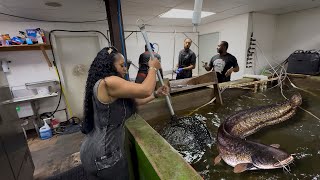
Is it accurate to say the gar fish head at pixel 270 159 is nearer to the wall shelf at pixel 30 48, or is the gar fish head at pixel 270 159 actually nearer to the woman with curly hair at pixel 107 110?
the woman with curly hair at pixel 107 110

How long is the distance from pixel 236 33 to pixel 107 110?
523 centimetres

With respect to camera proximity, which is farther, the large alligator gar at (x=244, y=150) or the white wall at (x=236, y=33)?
the white wall at (x=236, y=33)

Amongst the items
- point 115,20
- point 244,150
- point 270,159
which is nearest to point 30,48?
point 115,20

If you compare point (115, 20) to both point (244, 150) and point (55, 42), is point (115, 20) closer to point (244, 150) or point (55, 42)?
point (244, 150)

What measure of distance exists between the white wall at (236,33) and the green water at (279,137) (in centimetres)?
225

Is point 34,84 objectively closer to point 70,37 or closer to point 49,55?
point 49,55

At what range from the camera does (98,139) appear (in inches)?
46.4

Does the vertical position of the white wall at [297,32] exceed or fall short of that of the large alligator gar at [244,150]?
it exceeds it

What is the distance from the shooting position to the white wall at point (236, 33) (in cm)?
486

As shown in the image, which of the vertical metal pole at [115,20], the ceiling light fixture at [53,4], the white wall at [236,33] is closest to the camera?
the vertical metal pole at [115,20]

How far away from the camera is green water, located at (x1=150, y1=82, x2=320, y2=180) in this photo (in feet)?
4.14

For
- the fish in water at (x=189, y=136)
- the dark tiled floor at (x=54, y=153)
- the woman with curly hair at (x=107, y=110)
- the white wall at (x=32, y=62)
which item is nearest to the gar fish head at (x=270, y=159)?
the fish in water at (x=189, y=136)

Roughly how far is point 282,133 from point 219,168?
3.41 ft

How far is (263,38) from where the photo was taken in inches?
207
